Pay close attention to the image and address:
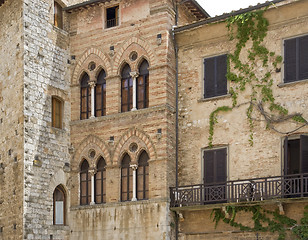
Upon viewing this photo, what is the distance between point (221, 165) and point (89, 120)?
5253 mm

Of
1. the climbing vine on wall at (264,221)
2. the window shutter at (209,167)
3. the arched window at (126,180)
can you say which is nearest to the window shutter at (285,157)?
the climbing vine on wall at (264,221)

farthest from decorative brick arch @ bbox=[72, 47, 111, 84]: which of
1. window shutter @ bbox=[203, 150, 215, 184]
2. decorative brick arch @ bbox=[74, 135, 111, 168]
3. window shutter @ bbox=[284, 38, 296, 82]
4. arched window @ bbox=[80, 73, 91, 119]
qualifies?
window shutter @ bbox=[284, 38, 296, 82]

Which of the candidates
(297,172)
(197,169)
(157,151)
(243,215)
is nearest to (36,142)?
(157,151)

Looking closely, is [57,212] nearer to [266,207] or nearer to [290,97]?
[266,207]

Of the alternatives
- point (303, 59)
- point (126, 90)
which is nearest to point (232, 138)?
point (303, 59)

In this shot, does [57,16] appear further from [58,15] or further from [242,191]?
[242,191]

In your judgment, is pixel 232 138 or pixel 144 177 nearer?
pixel 232 138

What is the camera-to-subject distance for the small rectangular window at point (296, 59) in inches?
763

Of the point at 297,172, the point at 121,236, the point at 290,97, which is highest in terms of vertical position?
the point at 290,97

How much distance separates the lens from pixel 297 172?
62.0ft

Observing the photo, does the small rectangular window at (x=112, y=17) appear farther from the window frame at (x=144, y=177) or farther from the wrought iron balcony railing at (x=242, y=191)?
the wrought iron balcony railing at (x=242, y=191)

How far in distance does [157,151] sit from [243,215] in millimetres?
3540

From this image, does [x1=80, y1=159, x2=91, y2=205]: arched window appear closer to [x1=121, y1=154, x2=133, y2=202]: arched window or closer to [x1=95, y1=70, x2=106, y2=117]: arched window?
[x1=121, y1=154, x2=133, y2=202]: arched window

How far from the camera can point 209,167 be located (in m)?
20.6
